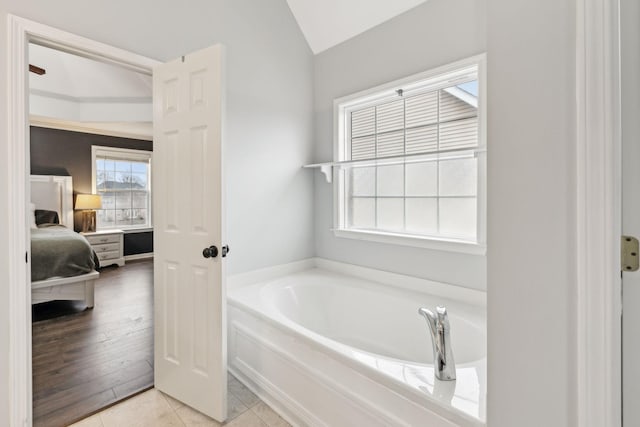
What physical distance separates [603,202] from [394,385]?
961 mm

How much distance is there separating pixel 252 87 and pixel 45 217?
4418 mm

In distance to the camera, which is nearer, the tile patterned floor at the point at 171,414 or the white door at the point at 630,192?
the white door at the point at 630,192

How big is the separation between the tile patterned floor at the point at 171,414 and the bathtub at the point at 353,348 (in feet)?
0.27

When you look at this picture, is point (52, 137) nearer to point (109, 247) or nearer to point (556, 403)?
point (109, 247)

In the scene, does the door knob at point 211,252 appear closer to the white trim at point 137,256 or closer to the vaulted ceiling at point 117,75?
the vaulted ceiling at point 117,75

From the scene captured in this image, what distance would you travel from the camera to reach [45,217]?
479cm

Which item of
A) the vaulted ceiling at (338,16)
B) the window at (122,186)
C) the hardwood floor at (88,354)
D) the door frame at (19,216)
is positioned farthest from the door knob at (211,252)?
the window at (122,186)

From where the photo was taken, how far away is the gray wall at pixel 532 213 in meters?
0.71

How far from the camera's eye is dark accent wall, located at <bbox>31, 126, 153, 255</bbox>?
4.96 m

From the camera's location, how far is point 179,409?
1.83 meters

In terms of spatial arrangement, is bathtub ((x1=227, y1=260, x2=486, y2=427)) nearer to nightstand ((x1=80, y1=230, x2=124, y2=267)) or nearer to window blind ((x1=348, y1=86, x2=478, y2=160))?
window blind ((x1=348, y1=86, x2=478, y2=160))

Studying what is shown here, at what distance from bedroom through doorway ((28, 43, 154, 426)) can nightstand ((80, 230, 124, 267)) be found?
0.06 ft

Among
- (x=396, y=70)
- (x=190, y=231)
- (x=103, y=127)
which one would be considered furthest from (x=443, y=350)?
(x=103, y=127)

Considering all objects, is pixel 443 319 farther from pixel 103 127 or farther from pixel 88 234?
pixel 103 127
